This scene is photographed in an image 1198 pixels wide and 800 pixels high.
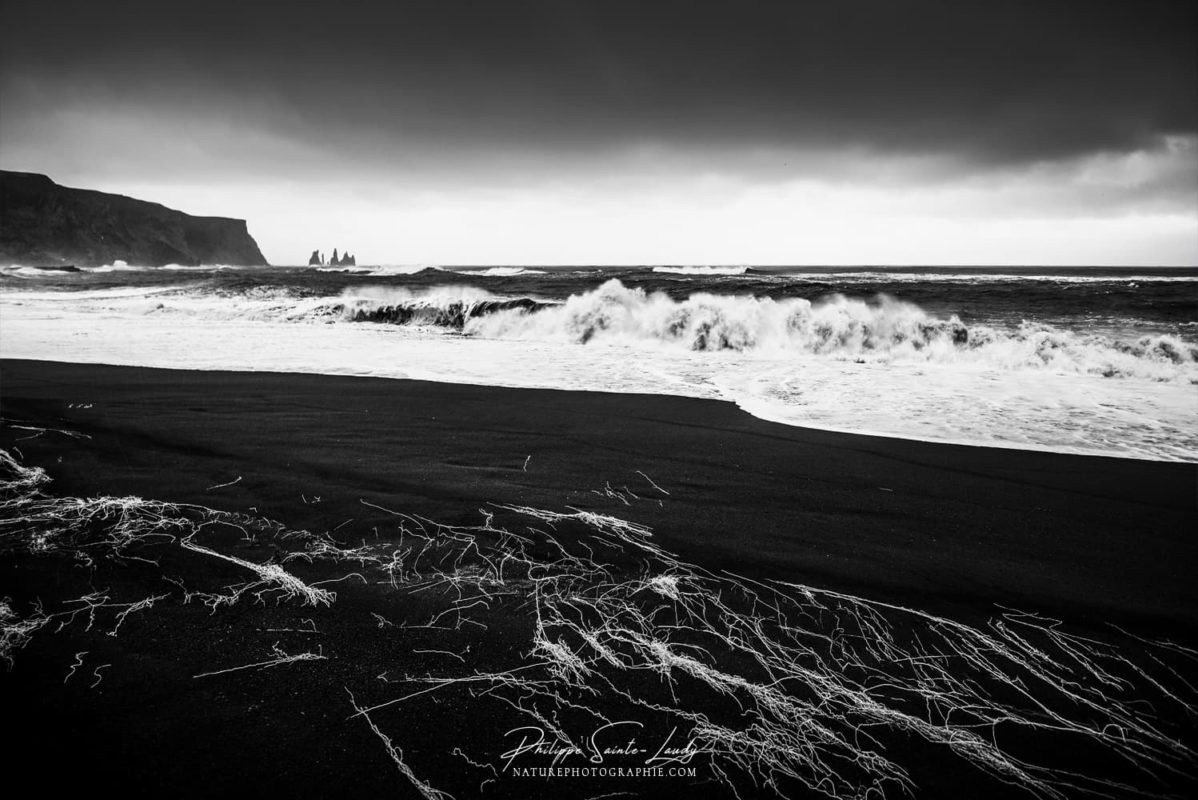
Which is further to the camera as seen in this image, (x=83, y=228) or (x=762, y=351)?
(x=83, y=228)

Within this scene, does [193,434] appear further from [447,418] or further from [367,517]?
[367,517]

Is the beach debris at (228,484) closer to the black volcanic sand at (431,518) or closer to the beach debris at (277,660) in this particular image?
the black volcanic sand at (431,518)

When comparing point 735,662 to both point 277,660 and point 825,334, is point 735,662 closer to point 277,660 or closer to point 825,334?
point 277,660

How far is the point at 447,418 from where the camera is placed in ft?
17.7

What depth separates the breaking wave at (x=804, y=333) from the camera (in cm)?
1035

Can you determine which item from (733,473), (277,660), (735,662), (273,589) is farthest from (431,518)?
(733,473)

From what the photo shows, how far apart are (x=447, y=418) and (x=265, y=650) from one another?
3565mm

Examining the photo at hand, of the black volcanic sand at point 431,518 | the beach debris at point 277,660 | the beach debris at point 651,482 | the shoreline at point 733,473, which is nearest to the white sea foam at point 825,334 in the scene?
the shoreline at point 733,473

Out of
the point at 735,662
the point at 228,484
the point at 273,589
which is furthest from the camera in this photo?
the point at 228,484

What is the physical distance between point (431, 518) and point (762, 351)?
1008 cm

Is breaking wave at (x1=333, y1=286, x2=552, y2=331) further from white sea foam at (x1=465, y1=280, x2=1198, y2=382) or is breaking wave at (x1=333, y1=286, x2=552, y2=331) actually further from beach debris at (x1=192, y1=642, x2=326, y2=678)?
beach debris at (x1=192, y1=642, x2=326, y2=678)

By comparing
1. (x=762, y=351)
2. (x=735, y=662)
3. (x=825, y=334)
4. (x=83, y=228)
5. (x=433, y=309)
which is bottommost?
(x=735, y=662)

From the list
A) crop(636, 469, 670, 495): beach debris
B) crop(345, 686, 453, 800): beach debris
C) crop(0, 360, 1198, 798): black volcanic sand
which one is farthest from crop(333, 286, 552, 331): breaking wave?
crop(345, 686, 453, 800): beach debris

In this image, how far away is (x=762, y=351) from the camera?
11.8 metres
